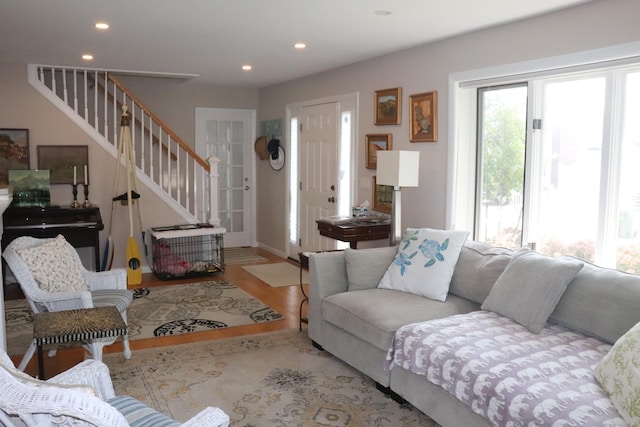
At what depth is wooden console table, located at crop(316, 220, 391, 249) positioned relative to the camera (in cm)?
488

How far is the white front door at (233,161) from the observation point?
7863 mm

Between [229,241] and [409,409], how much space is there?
545cm

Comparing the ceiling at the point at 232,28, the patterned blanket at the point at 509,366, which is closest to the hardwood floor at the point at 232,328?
the patterned blanket at the point at 509,366

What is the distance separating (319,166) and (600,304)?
4166mm

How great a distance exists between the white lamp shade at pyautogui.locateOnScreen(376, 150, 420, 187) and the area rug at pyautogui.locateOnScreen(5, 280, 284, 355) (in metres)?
1.49

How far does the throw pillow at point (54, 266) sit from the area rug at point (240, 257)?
3.42 metres

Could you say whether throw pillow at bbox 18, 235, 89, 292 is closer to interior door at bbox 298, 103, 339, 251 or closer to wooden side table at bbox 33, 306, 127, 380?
wooden side table at bbox 33, 306, 127, 380

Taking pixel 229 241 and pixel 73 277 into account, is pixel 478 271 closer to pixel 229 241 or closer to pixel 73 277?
pixel 73 277

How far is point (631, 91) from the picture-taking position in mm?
3453

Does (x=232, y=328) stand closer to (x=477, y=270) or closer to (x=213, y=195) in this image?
(x=477, y=270)

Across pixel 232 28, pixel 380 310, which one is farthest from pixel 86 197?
pixel 380 310

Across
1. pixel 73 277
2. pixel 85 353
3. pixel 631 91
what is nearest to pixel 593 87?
pixel 631 91

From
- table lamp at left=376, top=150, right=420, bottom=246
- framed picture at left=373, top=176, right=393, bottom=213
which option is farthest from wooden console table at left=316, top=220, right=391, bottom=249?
table lamp at left=376, top=150, right=420, bottom=246

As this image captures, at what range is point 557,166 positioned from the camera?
3.94 metres
